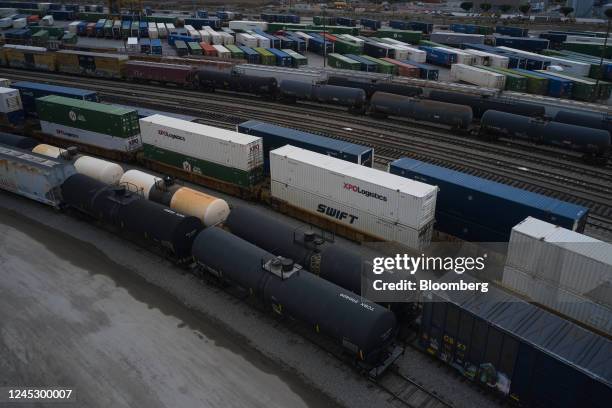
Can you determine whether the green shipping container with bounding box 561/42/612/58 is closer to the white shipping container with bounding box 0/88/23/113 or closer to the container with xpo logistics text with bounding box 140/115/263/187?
the container with xpo logistics text with bounding box 140/115/263/187

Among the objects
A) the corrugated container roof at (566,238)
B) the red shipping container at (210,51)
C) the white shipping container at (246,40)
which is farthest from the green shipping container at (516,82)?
the white shipping container at (246,40)

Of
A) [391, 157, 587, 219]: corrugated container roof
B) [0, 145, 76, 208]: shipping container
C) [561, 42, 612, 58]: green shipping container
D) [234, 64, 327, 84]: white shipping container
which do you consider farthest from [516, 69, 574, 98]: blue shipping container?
[0, 145, 76, 208]: shipping container

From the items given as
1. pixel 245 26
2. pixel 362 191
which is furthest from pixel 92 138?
pixel 245 26

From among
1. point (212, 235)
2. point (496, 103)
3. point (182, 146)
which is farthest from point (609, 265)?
point (496, 103)

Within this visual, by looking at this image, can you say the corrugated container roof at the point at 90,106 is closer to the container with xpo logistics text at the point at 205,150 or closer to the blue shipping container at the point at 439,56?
the container with xpo logistics text at the point at 205,150

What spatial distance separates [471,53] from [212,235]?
2640 inches

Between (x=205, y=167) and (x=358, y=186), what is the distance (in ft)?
42.0

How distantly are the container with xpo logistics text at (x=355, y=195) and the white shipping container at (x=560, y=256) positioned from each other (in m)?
4.98

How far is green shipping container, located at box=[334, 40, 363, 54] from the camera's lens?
8436 cm

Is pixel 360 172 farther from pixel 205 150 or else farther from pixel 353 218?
pixel 205 150

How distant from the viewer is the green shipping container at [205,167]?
100ft

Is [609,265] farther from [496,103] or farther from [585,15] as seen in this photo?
[585,15]

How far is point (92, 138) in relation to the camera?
38.1 metres

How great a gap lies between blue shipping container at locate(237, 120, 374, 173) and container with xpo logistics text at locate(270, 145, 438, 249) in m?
1.86
